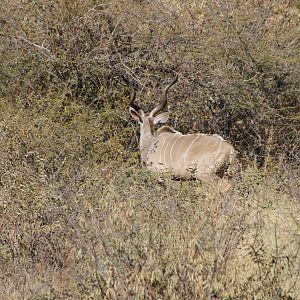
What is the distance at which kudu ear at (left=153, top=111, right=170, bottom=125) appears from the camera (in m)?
8.25

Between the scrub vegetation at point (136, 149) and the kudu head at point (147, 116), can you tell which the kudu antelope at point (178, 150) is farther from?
the scrub vegetation at point (136, 149)

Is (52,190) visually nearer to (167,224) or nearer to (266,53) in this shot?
(167,224)

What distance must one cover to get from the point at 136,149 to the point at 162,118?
1.61 feet

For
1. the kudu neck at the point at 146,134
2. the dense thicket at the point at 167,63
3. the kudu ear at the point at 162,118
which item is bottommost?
the kudu neck at the point at 146,134

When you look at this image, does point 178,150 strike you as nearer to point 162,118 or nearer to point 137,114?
point 162,118

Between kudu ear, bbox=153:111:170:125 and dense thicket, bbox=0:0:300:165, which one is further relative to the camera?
dense thicket, bbox=0:0:300:165

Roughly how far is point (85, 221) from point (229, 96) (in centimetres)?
501

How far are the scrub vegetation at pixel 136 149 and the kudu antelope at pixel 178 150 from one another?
247mm

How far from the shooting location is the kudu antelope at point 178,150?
6801 millimetres

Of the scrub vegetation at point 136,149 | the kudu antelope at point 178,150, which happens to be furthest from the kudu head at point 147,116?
the scrub vegetation at point 136,149

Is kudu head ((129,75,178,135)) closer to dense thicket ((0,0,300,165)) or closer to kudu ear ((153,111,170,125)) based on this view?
kudu ear ((153,111,170,125))

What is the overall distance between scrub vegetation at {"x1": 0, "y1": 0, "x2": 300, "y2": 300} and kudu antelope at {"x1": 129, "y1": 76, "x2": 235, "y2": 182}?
25cm

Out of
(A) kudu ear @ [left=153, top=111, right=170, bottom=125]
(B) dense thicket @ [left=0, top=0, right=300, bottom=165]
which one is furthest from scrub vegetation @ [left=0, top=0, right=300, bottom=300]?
(A) kudu ear @ [left=153, top=111, right=170, bottom=125]

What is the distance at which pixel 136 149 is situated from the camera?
8.52 meters
